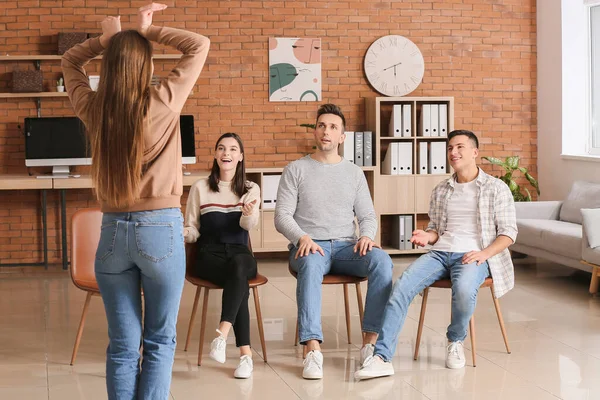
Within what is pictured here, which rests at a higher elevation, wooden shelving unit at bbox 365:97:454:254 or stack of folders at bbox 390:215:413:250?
wooden shelving unit at bbox 365:97:454:254

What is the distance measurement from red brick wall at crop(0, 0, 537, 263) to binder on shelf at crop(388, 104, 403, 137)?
399 millimetres

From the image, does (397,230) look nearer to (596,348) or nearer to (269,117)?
(269,117)

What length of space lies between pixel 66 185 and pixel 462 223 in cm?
394

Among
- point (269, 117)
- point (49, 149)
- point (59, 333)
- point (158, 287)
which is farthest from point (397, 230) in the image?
point (158, 287)

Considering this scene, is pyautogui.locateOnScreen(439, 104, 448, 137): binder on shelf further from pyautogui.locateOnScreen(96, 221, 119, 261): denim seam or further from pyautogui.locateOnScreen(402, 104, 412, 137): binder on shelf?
pyautogui.locateOnScreen(96, 221, 119, 261): denim seam

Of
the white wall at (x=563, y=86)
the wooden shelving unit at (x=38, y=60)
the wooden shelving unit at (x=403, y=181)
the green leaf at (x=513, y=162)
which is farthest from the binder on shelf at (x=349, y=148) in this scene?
the white wall at (x=563, y=86)

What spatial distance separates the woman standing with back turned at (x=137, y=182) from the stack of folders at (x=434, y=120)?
5503mm

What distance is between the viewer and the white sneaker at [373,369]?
4004 millimetres

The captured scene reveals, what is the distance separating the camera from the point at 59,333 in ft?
16.7

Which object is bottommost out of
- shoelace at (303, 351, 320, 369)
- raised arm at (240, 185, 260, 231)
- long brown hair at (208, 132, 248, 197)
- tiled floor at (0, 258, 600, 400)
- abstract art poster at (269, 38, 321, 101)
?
tiled floor at (0, 258, 600, 400)

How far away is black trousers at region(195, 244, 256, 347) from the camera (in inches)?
163

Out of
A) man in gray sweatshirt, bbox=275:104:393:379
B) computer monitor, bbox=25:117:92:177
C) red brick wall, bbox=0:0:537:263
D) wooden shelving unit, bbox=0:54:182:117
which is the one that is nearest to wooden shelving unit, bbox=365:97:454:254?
red brick wall, bbox=0:0:537:263

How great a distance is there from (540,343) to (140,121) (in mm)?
3052

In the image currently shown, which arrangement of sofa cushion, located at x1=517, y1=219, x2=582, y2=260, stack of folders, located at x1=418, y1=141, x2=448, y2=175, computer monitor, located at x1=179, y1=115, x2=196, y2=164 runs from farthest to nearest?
stack of folders, located at x1=418, y1=141, x2=448, y2=175, computer monitor, located at x1=179, y1=115, x2=196, y2=164, sofa cushion, located at x1=517, y1=219, x2=582, y2=260
